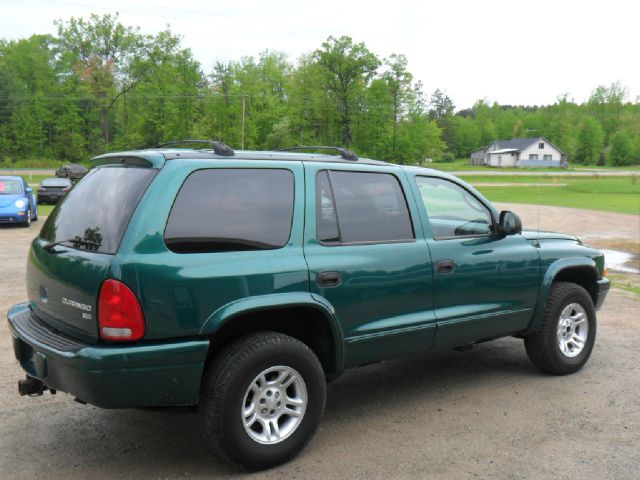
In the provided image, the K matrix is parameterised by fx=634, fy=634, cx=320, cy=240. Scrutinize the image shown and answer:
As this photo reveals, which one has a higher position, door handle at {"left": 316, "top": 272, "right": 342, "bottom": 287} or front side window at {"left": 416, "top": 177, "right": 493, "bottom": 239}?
front side window at {"left": 416, "top": 177, "right": 493, "bottom": 239}

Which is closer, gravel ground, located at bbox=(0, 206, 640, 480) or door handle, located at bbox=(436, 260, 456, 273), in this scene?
gravel ground, located at bbox=(0, 206, 640, 480)

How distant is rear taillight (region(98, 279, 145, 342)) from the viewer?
3201 millimetres

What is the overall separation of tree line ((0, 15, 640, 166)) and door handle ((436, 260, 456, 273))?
51.9m

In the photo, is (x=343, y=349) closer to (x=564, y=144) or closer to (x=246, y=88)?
(x=246, y=88)

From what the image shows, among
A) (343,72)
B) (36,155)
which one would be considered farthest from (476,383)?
(36,155)

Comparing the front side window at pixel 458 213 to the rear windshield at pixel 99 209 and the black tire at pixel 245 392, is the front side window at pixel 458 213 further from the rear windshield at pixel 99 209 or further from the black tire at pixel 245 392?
the rear windshield at pixel 99 209

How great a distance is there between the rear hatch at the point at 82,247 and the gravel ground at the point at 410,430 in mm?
856

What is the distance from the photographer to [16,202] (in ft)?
55.8

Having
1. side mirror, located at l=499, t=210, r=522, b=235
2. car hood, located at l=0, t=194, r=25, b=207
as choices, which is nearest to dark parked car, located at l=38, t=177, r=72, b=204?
car hood, located at l=0, t=194, r=25, b=207

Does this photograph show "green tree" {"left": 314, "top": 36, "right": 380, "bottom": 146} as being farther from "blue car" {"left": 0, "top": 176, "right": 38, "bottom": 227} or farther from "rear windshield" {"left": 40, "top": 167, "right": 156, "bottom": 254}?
"rear windshield" {"left": 40, "top": 167, "right": 156, "bottom": 254}

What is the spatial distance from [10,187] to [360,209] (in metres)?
16.7

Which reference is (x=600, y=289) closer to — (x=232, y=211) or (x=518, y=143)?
(x=232, y=211)

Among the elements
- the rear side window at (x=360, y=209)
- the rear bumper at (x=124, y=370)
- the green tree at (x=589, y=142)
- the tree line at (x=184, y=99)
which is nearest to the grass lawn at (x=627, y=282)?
the rear side window at (x=360, y=209)

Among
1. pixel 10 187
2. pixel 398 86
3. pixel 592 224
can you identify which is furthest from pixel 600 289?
pixel 398 86
